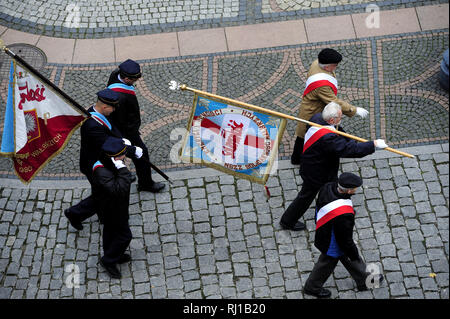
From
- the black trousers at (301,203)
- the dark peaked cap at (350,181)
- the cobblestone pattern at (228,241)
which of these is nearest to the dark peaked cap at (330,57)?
the black trousers at (301,203)

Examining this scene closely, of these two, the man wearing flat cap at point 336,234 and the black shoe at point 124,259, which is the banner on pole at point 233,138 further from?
the black shoe at point 124,259

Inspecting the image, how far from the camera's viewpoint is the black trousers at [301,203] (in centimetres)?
679

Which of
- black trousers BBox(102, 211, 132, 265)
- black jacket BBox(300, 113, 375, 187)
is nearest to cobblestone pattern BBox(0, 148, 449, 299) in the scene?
black trousers BBox(102, 211, 132, 265)

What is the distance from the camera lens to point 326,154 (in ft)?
21.2

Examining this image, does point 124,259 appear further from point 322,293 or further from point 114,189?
point 322,293

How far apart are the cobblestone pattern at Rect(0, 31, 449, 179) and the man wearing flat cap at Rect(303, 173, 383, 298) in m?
2.10

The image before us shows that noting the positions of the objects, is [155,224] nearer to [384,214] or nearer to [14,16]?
[384,214]

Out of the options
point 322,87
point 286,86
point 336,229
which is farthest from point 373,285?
point 286,86

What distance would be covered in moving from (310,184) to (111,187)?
7.56ft

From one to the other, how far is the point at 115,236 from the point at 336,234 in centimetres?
252

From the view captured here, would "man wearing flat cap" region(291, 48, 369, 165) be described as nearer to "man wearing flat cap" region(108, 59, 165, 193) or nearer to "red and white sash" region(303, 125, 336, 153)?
"red and white sash" region(303, 125, 336, 153)

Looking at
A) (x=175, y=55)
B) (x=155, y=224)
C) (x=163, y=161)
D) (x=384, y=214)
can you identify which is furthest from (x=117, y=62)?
(x=384, y=214)

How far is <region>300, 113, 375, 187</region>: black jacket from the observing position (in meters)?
6.30

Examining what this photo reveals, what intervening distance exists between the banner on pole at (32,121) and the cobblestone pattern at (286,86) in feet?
5.30
